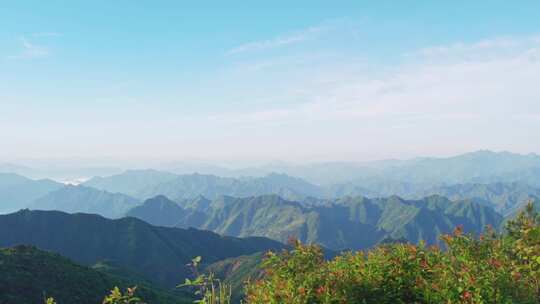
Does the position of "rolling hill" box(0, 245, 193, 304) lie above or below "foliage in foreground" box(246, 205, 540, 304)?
below

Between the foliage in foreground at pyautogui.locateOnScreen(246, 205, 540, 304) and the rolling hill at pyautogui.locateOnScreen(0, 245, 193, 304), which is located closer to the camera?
the foliage in foreground at pyautogui.locateOnScreen(246, 205, 540, 304)

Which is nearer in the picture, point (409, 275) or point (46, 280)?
point (409, 275)

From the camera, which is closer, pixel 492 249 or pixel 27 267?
pixel 492 249

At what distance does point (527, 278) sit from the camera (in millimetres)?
12156

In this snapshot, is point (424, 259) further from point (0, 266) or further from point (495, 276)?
point (0, 266)

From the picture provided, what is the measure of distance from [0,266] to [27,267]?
19.2 feet

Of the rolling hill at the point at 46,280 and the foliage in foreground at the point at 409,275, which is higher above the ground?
the foliage in foreground at the point at 409,275

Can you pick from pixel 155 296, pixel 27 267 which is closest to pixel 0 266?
pixel 27 267

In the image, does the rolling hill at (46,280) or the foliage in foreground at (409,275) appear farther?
the rolling hill at (46,280)

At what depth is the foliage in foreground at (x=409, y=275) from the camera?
10.3m

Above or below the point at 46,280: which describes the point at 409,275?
above

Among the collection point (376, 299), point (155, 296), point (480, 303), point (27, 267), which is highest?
point (480, 303)

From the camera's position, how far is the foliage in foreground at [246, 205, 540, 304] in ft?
33.8

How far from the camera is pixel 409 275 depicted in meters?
12.2
